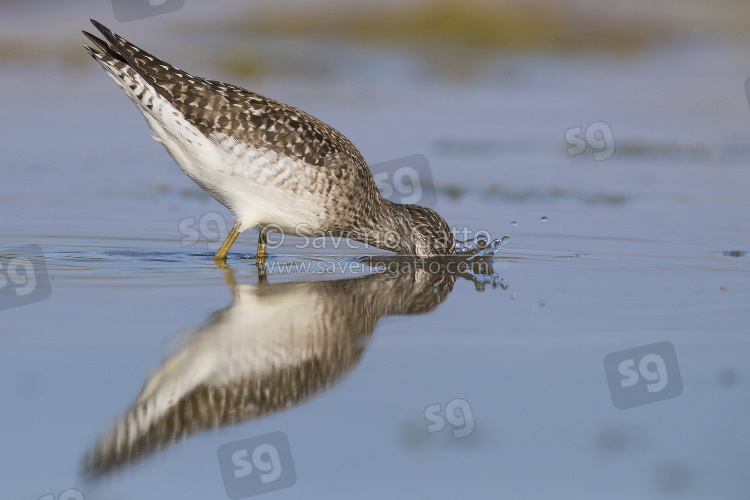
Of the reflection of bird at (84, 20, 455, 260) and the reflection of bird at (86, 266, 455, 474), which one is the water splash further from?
the reflection of bird at (86, 266, 455, 474)

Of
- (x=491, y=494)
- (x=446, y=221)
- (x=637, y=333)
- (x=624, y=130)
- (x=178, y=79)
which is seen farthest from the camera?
(x=624, y=130)

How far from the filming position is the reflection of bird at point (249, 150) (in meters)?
8.65

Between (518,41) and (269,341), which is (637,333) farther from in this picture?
(518,41)

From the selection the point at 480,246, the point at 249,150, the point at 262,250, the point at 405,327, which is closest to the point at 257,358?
the point at 405,327

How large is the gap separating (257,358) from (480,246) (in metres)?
4.14

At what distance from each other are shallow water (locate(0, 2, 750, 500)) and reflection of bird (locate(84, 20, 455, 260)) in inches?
18.4

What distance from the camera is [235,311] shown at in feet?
23.9

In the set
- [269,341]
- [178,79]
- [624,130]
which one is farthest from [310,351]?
[624,130]

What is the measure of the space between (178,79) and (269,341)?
302 cm

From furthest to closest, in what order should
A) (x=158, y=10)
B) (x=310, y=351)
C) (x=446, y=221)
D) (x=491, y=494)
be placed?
1. (x=158, y=10)
2. (x=446, y=221)
3. (x=310, y=351)
4. (x=491, y=494)

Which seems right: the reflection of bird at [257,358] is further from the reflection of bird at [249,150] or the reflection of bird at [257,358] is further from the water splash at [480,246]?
the water splash at [480,246]

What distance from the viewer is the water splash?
32.4 ft

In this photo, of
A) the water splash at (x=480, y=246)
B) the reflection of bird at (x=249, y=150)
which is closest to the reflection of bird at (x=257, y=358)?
the reflection of bird at (x=249, y=150)

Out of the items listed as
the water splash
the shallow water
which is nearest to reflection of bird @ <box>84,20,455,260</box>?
the shallow water
